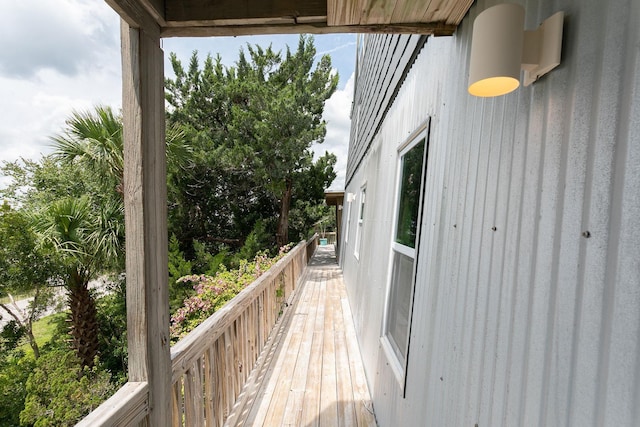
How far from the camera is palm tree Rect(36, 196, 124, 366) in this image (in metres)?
5.49

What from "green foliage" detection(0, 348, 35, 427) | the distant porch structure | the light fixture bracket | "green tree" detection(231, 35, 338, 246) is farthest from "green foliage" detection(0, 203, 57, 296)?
the light fixture bracket

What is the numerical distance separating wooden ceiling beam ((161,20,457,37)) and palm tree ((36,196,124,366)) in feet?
19.5

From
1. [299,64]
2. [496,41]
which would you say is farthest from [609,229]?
[299,64]

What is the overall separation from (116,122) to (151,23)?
17.7 ft

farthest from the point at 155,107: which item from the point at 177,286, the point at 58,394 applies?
the point at 177,286

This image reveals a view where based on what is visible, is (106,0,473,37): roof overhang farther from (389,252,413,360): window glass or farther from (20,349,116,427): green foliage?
(20,349,116,427): green foliage

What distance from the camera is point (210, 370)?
188 cm

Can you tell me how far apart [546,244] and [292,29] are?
1258 mm

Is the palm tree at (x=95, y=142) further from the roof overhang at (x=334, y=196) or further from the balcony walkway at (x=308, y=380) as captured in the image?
the roof overhang at (x=334, y=196)

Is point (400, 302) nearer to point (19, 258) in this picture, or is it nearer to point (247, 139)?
point (19, 258)

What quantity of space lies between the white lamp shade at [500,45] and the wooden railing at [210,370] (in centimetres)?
150

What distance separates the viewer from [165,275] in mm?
1265

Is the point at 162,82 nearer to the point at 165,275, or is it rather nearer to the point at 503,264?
the point at 165,275

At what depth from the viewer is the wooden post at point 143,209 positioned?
113 cm
